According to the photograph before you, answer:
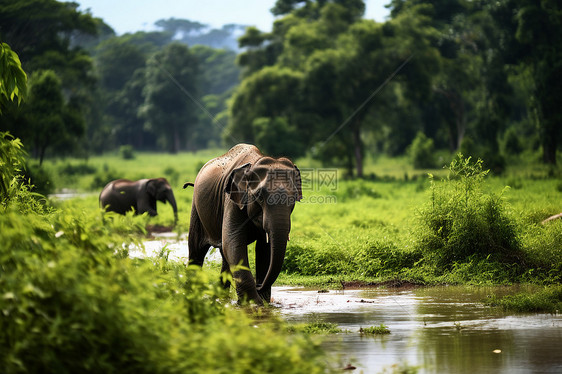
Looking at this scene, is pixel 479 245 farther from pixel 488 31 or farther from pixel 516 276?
pixel 488 31

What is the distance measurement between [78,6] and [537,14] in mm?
28080

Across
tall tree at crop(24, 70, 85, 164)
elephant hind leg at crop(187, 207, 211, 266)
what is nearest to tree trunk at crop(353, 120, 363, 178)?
tall tree at crop(24, 70, 85, 164)

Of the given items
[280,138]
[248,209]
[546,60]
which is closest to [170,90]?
[280,138]

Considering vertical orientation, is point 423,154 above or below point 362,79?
below

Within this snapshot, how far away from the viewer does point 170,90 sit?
305ft

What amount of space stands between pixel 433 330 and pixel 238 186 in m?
3.42

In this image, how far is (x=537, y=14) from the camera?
38.8 metres

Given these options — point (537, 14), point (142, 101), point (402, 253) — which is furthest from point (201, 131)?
point (402, 253)

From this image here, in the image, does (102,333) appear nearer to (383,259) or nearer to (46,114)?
(383,259)

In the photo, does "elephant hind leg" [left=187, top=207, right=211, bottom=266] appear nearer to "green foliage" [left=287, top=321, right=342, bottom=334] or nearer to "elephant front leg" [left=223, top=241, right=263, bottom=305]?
"elephant front leg" [left=223, top=241, right=263, bottom=305]

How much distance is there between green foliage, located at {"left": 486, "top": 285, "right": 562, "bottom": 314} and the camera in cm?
992

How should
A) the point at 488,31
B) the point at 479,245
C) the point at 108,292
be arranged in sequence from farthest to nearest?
the point at 488,31
the point at 479,245
the point at 108,292

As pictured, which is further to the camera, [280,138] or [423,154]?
[423,154]

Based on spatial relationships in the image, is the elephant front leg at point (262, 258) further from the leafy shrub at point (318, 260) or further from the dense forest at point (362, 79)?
the dense forest at point (362, 79)
